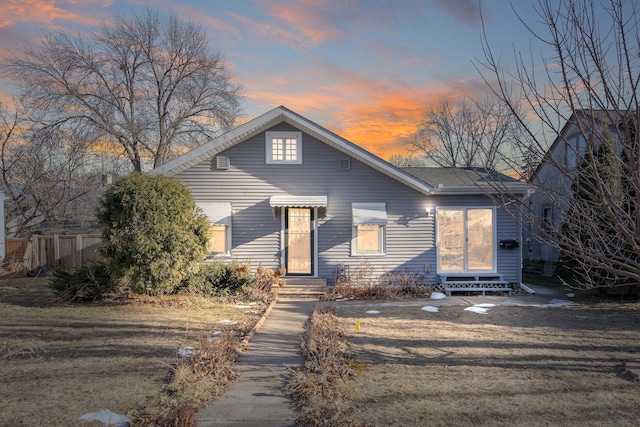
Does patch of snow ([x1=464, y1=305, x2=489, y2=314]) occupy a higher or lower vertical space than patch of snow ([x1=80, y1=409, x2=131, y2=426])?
lower

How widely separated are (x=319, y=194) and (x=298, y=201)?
0.83 m

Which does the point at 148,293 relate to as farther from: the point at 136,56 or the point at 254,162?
the point at 136,56

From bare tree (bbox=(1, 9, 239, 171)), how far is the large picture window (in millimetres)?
16011

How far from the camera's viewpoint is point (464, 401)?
4867 mm

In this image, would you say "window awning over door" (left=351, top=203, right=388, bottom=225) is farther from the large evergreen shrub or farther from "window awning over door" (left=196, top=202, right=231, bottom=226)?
the large evergreen shrub

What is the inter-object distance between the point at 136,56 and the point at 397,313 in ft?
69.1

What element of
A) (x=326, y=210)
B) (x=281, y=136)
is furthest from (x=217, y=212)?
(x=326, y=210)

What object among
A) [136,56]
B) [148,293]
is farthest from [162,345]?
[136,56]

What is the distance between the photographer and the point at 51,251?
17.6 m

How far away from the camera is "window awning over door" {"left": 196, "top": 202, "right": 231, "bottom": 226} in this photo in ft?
43.5

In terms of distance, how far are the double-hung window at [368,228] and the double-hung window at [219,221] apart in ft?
12.5

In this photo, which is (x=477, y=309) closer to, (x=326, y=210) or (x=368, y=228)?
(x=368, y=228)

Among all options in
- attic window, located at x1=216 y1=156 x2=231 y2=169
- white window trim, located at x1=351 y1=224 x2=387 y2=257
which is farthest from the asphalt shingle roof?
attic window, located at x1=216 y1=156 x2=231 y2=169

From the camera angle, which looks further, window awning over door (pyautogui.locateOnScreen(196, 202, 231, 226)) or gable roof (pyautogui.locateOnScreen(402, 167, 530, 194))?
window awning over door (pyautogui.locateOnScreen(196, 202, 231, 226))
